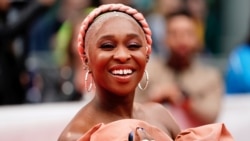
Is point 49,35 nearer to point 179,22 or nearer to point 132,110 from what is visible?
point 179,22

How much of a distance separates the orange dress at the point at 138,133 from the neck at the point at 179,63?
9.01ft

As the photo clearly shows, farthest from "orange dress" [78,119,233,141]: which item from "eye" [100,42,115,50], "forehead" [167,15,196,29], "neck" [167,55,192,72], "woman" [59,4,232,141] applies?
"forehead" [167,15,196,29]

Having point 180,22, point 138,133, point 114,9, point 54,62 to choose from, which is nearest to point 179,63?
point 180,22

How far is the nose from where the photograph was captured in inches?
128

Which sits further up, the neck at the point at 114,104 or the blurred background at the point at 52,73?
the neck at the point at 114,104

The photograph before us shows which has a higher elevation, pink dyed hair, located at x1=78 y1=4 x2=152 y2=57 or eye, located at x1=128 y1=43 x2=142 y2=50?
pink dyed hair, located at x1=78 y1=4 x2=152 y2=57

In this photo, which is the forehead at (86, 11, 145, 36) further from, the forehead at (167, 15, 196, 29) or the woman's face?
the forehead at (167, 15, 196, 29)

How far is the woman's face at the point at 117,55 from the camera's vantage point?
3.27m

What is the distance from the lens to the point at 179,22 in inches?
245

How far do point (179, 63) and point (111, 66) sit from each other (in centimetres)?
277

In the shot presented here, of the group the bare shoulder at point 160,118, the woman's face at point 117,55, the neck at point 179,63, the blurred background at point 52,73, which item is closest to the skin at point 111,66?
the woman's face at point 117,55

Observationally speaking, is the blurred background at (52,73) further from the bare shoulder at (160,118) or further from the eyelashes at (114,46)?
the eyelashes at (114,46)

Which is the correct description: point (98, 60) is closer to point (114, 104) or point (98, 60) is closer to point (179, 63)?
point (114, 104)

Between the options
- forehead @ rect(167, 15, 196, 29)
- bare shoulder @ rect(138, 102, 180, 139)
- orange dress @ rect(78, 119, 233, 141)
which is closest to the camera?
orange dress @ rect(78, 119, 233, 141)
